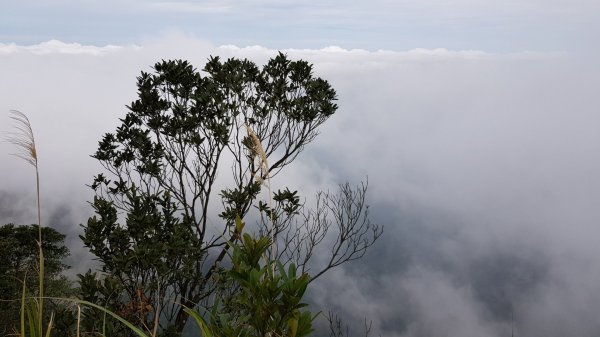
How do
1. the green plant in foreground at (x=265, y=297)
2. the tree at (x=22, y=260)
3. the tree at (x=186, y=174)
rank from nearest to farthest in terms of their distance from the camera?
the green plant in foreground at (x=265, y=297) < the tree at (x=186, y=174) < the tree at (x=22, y=260)

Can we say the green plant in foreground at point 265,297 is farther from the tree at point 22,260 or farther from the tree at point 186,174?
the tree at point 22,260

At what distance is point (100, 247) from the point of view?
851cm

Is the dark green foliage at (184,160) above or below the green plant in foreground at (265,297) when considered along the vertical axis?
above

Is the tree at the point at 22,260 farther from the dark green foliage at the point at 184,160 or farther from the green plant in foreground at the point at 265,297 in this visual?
the green plant in foreground at the point at 265,297

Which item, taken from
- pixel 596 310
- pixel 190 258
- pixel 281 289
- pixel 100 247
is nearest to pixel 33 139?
pixel 281 289

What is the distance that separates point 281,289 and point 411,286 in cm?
18640

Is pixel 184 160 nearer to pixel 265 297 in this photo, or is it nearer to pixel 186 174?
pixel 186 174

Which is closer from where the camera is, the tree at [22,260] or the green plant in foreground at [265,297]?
the green plant in foreground at [265,297]

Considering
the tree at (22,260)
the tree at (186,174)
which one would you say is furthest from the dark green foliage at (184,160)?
the tree at (22,260)

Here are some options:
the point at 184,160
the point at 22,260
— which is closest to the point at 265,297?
the point at 184,160

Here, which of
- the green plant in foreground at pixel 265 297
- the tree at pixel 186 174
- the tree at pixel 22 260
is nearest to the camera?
the green plant in foreground at pixel 265 297

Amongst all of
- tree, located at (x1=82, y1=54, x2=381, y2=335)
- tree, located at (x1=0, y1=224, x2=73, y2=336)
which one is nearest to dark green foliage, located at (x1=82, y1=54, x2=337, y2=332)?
tree, located at (x1=82, y1=54, x2=381, y2=335)

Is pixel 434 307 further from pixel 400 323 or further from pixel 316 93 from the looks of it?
pixel 316 93

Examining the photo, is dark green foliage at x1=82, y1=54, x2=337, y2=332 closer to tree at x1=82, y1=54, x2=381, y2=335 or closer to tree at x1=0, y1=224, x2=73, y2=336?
tree at x1=82, y1=54, x2=381, y2=335
